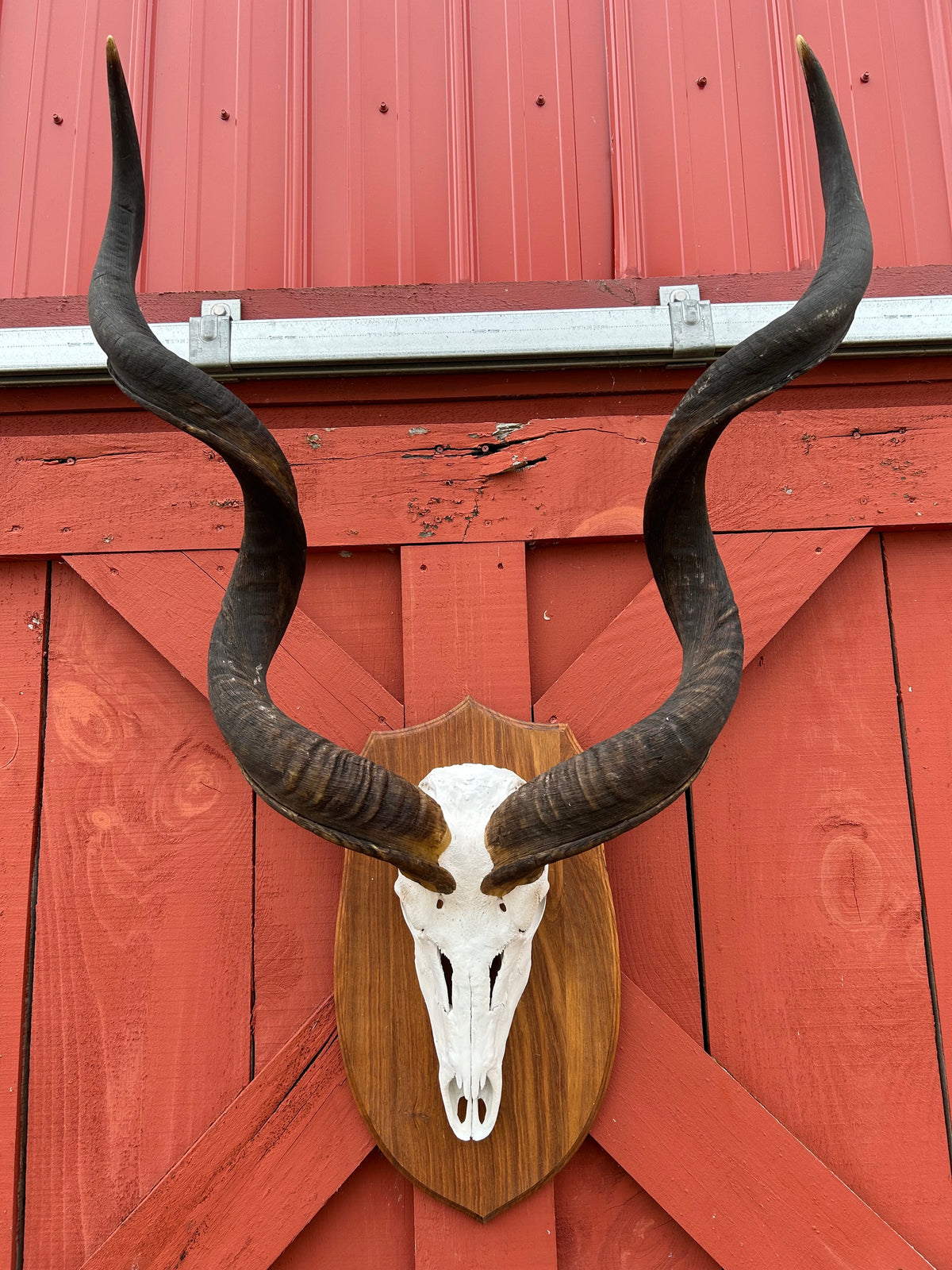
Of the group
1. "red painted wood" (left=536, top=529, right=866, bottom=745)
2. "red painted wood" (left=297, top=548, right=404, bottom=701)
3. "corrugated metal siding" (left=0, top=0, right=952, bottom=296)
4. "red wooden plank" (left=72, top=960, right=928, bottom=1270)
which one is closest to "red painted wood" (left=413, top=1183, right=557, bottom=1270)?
"red wooden plank" (left=72, top=960, right=928, bottom=1270)

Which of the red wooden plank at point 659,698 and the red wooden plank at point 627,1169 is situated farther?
the red wooden plank at point 659,698

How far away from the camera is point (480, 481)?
2.47 m

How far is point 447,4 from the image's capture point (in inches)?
114

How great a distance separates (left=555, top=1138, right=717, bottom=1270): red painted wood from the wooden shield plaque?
135 mm

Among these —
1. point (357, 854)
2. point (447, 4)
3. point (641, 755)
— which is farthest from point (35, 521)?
point (447, 4)

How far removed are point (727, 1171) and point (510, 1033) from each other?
0.58 m

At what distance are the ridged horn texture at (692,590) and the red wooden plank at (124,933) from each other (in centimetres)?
93

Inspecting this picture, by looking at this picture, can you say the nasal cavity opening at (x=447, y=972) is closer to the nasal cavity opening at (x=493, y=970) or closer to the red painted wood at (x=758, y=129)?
the nasal cavity opening at (x=493, y=970)

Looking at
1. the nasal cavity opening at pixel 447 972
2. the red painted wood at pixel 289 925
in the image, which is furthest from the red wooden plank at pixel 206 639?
the nasal cavity opening at pixel 447 972

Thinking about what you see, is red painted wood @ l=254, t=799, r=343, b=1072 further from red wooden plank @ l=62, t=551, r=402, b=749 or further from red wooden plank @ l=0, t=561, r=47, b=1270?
red wooden plank @ l=0, t=561, r=47, b=1270

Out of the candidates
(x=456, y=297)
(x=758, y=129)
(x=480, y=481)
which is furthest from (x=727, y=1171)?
(x=758, y=129)

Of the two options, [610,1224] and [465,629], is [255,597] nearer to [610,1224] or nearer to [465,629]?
[465,629]

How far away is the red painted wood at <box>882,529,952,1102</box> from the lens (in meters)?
2.28

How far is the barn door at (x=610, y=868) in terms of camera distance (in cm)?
209
